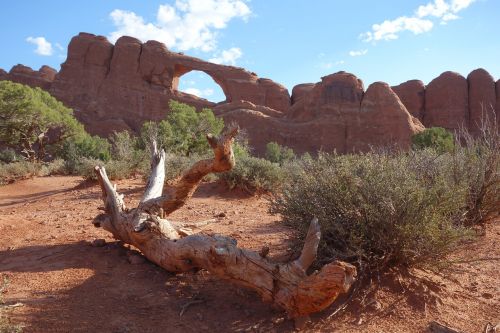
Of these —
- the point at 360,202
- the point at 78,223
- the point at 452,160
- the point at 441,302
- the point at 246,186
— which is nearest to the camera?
the point at 441,302

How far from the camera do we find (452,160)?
20.0 ft

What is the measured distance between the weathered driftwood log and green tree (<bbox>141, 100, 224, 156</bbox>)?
34.4 feet

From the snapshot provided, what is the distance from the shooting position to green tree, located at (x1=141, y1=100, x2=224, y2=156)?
18.2 m

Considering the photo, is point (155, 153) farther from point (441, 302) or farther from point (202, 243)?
point (441, 302)

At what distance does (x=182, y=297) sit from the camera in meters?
3.51

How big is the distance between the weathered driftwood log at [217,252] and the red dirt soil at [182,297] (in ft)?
0.69

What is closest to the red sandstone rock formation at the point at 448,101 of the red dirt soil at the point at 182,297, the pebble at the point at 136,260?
the red dirt soil at the point at 182,297

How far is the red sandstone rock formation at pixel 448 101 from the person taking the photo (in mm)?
38688

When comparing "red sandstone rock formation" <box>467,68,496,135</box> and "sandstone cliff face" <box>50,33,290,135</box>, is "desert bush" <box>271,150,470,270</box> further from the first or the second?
"red sandstone rock formation" <box>467,68,496,135</box>

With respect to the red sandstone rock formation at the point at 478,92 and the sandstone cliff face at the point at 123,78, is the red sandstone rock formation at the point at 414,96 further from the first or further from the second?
the sandstone cliff face at the point at 123,78

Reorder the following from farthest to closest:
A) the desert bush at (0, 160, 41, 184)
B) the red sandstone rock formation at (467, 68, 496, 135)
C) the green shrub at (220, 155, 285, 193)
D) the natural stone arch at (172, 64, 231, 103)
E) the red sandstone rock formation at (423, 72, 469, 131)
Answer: the natural stone arch at (172, 64, 231, 103)
the red sandstone rock formation at (423, 72, 469, 131)
the red sandstone rock formation at (467, 68, 496, 135)
the desert bush at (0, 160, 41, 184)
the green shrub at (220, 155, 285, 193)

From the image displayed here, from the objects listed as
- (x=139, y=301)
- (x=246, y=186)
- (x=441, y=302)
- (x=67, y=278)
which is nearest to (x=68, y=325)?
(x=139, y=301)

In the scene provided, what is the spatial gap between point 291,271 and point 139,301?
1388 mm

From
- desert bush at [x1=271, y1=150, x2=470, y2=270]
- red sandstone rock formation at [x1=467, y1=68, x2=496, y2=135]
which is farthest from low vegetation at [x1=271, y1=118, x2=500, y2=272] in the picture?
red sandstone rock formation at [x1=467, y1=68, x2=496, y2=135]
